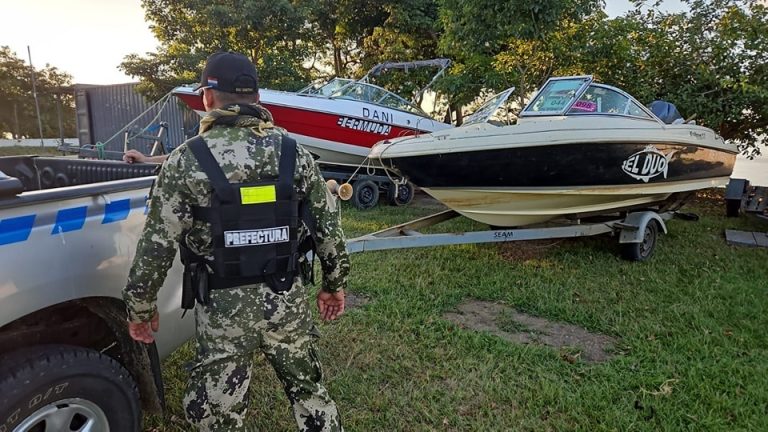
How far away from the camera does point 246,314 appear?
175 cm

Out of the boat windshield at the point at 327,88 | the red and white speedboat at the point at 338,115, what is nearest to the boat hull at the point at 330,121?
the red and white speedboat at the point at 338,115

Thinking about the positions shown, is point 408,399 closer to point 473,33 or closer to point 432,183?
point 432,183

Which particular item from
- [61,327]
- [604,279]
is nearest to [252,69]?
[61,327]

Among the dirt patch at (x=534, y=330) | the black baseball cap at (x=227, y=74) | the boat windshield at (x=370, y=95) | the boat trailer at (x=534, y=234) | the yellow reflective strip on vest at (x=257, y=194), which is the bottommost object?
the dirt patch at (x=534, y=330)

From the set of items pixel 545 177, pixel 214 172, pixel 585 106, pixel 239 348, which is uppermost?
pixel 585 106

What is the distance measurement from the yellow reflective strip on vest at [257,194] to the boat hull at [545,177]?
3140 millimetres

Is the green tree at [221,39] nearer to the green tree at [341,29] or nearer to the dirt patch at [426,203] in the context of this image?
the green tree at [341,29]

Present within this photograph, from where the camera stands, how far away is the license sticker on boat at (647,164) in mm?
4836

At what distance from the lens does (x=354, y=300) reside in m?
4.05

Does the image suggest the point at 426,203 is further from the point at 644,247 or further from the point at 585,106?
the point at 585,106

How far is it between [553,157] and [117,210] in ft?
12.3

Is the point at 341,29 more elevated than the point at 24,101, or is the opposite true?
the point at 341,29

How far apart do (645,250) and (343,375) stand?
397cm

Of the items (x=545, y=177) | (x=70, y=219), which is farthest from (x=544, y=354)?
(x=70, y=219)
